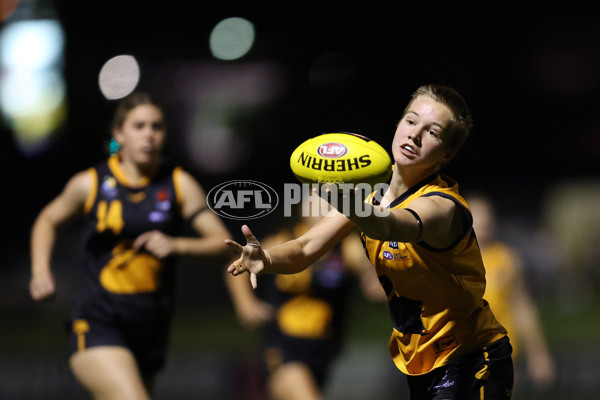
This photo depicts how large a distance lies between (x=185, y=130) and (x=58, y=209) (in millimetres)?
17179

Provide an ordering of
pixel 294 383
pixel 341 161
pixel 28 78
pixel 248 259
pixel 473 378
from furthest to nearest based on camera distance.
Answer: pixel 28 78 → pixel 294 383 → pixel 473 378 → pixel 248 259 → pixel 341 161

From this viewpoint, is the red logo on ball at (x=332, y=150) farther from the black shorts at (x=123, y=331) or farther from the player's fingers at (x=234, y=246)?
the black shorts at (x=123, y=331)

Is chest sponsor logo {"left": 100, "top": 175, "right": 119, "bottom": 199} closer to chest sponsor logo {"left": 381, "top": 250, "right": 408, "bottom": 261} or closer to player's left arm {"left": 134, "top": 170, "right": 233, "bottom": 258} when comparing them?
player's left arm {"left": 134, "top": 170, "right": 233, "bottom": 258}

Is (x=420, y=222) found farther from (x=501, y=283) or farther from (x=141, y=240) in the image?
(x=501, y=283)

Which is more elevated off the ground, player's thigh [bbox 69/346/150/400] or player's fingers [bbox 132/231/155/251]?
player's fingers [bbox 132/231/155/251]

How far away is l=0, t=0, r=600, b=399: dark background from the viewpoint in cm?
2011

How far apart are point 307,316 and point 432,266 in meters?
3.27

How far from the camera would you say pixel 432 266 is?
3.37m

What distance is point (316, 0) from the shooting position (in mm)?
23328

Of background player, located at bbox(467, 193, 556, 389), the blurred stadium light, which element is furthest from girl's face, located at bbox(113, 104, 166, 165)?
the blurred stadium light

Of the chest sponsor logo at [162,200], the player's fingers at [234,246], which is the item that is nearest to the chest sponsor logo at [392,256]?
the player's fingers at [234,246]

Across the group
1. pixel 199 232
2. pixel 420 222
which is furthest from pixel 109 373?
pixel 420 222

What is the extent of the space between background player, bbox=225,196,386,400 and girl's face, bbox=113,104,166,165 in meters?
1.67

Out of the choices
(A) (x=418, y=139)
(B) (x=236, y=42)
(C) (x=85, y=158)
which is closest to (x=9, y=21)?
(C) (x=85, y=158)
